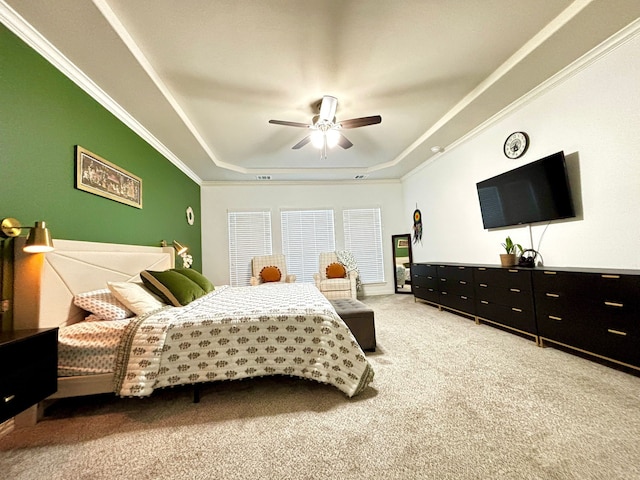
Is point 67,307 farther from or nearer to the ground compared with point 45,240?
nearer to the ground

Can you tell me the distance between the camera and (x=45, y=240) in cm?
167

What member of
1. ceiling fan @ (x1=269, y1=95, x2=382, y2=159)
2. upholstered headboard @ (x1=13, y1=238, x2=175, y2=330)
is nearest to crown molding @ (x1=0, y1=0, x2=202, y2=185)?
upholstered headboard @ (x1=13, y1=238, x2=175, y2=330)

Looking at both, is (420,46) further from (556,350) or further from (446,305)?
(446,305)

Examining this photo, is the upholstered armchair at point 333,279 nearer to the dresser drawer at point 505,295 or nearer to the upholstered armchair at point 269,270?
the upholstered armchair at point 269,270

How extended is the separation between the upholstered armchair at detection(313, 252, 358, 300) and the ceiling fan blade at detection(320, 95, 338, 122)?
9.94 ft

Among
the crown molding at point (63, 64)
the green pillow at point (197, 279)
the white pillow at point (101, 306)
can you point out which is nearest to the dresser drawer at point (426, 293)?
the green pillow at point (197, 279)

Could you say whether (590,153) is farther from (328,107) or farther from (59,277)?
(59,277)

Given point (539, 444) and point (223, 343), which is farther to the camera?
point (223, 343)

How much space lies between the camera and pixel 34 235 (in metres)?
1.66

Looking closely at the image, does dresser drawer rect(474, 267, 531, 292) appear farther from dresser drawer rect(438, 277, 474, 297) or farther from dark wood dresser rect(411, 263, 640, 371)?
dresser drawer rect(438, 277, 474, 297)

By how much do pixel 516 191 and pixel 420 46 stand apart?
2107 mm

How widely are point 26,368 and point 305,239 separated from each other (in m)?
4.94

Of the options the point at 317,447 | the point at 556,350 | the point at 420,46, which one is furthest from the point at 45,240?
the point at 556,350

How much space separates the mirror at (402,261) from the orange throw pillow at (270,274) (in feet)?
9.08
